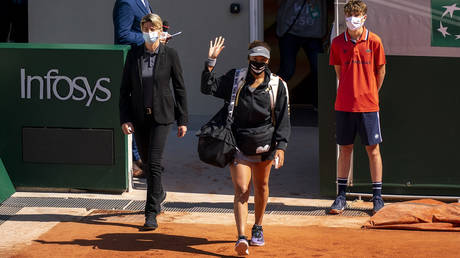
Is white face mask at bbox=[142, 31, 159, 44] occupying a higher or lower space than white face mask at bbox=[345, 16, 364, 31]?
lower

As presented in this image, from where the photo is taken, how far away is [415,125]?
9.55 metres

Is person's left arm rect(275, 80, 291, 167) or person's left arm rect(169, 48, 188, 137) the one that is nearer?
person's left arm rect(275, 80, 291, 167)


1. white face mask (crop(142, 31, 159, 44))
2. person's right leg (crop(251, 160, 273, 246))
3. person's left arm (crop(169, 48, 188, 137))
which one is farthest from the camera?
person's left arm (crop(169, 48, 188, 137))

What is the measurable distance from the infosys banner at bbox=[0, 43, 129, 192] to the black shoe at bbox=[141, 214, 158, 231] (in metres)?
1.31

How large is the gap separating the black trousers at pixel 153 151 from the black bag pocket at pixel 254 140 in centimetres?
107

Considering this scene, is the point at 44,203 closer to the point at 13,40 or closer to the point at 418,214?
the point at 418,214

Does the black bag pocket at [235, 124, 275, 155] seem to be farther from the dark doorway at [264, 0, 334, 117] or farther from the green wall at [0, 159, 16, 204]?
the dark doorway at [264, 0, 334, 117]

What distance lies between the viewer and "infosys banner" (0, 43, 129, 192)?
9906 millimetres

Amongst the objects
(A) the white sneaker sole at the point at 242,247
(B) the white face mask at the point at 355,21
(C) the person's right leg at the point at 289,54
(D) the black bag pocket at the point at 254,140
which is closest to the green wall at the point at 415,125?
(B) the white face mask at the point at 355,21

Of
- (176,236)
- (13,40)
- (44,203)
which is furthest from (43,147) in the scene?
(13,40)

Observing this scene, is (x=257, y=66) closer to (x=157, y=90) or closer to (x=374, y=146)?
(x=157, y=90)

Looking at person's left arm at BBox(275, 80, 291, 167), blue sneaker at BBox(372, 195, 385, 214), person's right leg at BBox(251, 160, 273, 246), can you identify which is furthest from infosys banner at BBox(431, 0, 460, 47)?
person's right leg at BBox(251, 160, 273, 246)

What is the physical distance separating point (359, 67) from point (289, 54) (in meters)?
4.79

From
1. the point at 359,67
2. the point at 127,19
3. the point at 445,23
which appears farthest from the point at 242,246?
the point at 127,19
